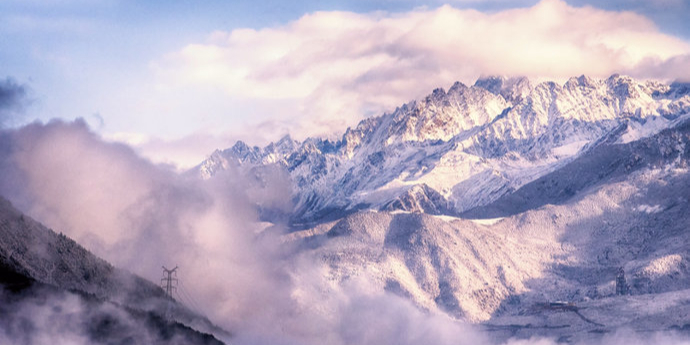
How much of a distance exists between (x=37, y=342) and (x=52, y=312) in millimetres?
7563

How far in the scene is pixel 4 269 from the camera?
196250 millimetres

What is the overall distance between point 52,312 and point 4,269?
10.4 metres

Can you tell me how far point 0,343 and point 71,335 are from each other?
16351mm

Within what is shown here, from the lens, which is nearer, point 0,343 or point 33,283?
point 0,343

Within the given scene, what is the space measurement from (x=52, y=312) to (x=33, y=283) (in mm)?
5663

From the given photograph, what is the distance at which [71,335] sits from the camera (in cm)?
19862

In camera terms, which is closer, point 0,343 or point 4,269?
point 0,343

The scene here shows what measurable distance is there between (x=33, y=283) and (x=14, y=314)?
9.55 meters

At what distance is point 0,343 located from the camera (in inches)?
7249

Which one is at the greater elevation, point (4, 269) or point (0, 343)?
point (4, 269)

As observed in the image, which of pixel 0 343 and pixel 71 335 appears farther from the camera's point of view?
pixel 71 335

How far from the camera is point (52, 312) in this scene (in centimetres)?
19700

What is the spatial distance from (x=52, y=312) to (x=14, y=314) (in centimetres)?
926
